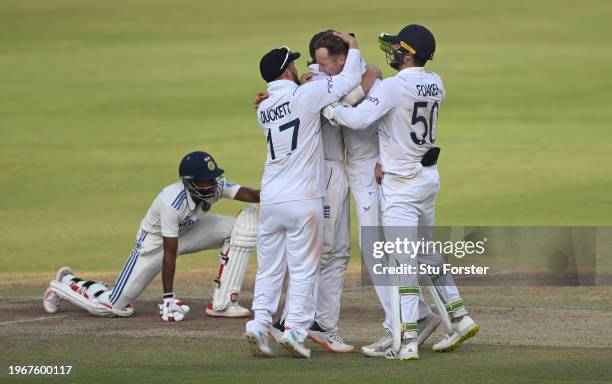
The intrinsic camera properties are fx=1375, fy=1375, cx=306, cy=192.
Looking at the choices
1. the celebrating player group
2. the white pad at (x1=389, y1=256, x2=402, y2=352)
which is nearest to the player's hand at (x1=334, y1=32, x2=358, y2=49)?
the celebrating player group

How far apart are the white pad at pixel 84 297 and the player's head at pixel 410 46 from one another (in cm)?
347

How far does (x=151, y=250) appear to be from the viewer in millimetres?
10898

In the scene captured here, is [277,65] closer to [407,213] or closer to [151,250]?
[407,213]

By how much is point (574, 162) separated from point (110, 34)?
67.2ft

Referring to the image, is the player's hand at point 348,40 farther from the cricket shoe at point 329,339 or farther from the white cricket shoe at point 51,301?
the white cricket shoe at point 51,301

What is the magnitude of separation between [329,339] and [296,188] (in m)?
1.08

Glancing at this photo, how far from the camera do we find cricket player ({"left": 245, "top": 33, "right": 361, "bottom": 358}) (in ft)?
28.5

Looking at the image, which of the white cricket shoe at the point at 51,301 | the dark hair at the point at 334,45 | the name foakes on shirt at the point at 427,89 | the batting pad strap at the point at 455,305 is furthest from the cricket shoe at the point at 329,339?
the white cricket shoe at the point at 51,301

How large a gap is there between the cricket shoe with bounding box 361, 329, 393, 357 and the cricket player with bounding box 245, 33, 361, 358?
383 millimetres

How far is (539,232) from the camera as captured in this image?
16.2 m

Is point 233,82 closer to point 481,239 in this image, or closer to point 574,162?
point 574,162

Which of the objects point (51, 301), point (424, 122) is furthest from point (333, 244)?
point (51, 301)

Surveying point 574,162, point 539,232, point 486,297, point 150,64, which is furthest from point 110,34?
point 486,297

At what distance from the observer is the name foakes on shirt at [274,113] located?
8719mm
